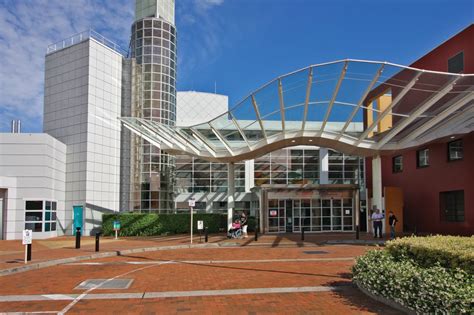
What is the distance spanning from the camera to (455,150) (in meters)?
24.6

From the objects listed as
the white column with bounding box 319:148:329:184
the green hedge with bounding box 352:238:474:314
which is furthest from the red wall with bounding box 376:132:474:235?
the green hedge with bounding box 352:238:474:314

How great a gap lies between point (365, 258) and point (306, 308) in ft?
8.72

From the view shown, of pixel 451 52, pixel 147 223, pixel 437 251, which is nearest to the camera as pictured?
pixel 437 251

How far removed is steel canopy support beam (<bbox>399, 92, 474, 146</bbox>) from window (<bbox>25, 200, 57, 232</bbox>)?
2231 centimetres

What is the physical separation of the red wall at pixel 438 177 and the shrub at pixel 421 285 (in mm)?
15967

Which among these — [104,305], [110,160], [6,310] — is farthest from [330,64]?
[110,160]

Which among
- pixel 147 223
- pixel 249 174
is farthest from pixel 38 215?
pixel 249 174

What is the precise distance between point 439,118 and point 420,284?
616 inches

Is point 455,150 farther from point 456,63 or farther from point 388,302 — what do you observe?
point 388,302

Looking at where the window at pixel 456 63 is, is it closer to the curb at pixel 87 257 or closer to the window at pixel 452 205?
the window at pixel 452 205

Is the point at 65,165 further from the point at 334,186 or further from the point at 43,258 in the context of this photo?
the point at 334,186

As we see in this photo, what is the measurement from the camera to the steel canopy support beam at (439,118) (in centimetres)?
1928

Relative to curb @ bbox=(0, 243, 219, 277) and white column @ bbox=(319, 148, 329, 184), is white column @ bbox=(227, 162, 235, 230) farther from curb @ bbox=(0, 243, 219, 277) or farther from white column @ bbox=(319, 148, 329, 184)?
white column @ bbox=(319, 148, 329, 184)

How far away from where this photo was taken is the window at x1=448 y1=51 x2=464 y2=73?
23670 millimetres
